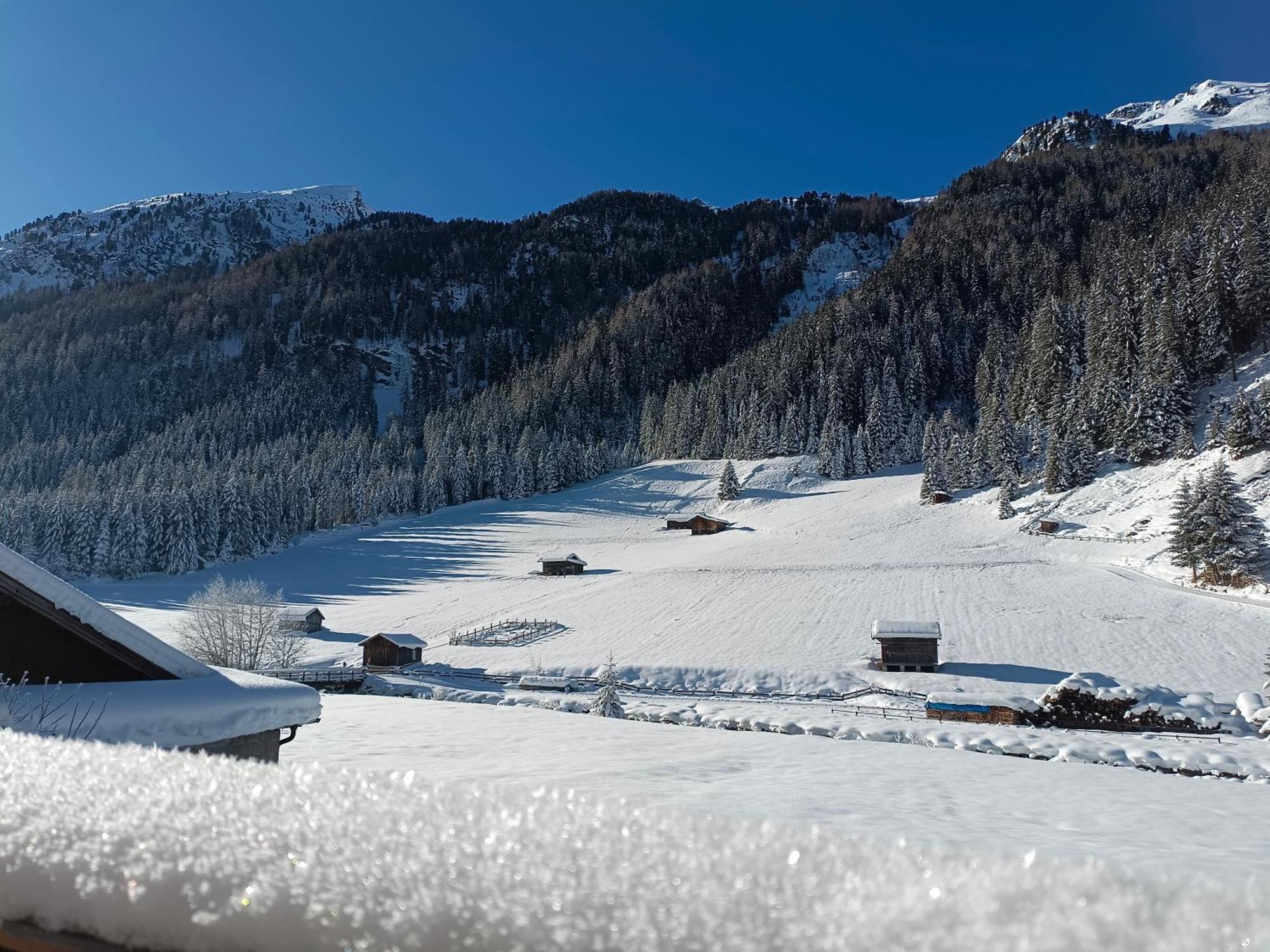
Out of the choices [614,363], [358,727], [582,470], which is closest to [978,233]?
[614,363]

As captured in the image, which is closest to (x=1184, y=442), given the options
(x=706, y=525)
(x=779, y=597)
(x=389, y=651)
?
(x=779, y=597)

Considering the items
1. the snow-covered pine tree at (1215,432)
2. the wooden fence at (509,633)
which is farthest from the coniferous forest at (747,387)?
the wooden fence at (509,633)

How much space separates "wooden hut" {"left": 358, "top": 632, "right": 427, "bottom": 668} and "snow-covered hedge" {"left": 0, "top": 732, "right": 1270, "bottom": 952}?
127 ft

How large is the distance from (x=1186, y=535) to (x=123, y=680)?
47935mm

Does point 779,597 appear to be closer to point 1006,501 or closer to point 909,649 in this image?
point 909,649

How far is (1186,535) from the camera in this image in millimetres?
38219

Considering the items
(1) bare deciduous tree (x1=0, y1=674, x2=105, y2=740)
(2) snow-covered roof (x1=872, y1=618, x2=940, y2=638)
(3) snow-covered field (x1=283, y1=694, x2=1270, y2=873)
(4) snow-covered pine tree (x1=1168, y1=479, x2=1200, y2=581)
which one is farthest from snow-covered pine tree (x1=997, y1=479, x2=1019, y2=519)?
(1) bare deciduous tree (x1=0, y1=674, x2=105, y2=740)

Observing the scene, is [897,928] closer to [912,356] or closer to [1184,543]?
[1184,543]

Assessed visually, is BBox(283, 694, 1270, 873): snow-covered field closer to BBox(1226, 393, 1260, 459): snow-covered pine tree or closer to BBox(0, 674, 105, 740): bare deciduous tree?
BBox(0, 674, 105, 740): bare deciduous tree

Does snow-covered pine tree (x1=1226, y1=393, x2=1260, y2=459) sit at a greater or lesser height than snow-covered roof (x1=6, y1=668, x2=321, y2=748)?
greater

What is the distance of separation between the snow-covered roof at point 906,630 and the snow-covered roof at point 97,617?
29982mm

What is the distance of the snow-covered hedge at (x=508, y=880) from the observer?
83cm

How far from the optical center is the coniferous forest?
64938 millimetres

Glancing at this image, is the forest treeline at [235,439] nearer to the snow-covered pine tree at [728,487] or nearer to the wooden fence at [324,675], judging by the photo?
the snow-covered pine tree at [728,487]
